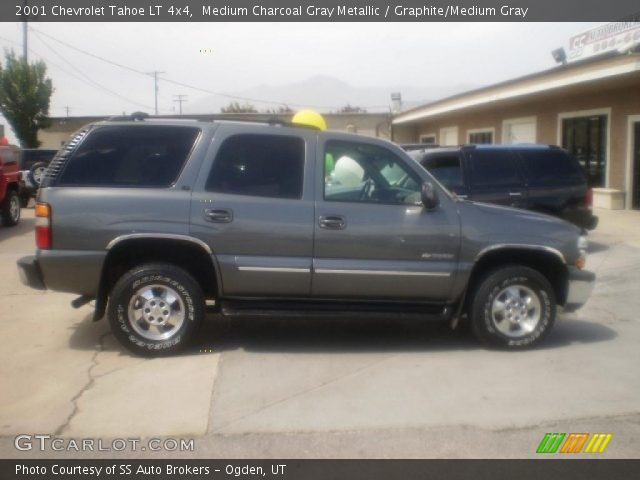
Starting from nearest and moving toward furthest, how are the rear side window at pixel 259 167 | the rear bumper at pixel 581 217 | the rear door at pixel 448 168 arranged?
the rear side window at pixel 259 167
the rear door at pixel 448 168
the rear bumper at pixel 581 217

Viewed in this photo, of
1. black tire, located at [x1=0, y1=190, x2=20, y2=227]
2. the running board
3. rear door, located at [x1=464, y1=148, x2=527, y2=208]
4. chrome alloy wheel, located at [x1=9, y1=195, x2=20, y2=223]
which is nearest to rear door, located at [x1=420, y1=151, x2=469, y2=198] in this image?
rear door, located at [x1=464, y1=148, x2=527, y2=208]

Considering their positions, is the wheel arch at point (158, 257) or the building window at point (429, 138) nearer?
the wheel arch at point (158, 257)

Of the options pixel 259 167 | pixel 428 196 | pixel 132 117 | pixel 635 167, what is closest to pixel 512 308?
pixel 428 196

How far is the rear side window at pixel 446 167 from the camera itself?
10.0 meters

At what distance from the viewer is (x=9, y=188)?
606 inches

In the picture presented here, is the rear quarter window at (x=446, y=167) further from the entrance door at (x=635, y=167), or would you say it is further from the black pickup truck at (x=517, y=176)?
the entrance door at (x=635, y=167)

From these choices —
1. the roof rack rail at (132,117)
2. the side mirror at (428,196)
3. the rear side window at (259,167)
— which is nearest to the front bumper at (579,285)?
the side mirror at (428,196)

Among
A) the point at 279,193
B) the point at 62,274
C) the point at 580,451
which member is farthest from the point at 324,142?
the point at 580,451

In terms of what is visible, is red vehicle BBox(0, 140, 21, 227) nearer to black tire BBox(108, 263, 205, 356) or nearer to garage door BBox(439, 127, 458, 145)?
black tire BBox(108, 263, 205, 356)

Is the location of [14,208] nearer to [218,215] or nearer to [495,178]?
[495,178]

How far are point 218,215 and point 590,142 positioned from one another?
1594 centimetres

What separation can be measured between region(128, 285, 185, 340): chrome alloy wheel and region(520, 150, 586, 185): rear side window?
6.38 m

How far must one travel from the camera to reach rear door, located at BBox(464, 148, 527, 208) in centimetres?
997

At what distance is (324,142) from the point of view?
603 centimetres
